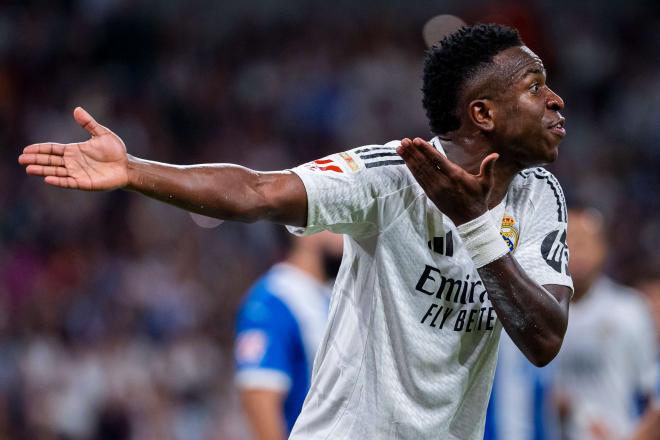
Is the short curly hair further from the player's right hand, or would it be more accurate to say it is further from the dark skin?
the player's right hand

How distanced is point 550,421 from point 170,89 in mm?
Result: 8859

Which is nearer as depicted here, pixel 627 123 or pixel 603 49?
pixel 627 123

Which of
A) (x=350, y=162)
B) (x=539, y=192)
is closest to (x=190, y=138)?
(x=539, y=192)

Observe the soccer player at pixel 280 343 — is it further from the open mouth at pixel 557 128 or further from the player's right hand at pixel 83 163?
the player's right hand at pixel 83 163

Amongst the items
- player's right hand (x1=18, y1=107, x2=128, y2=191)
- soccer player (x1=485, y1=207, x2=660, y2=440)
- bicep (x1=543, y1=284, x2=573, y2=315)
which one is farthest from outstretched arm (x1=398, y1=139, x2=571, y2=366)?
soccer player (x1=485, y1=207, x2=660, y2=440)

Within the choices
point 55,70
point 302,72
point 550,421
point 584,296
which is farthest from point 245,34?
point 550,421

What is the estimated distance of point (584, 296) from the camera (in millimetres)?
7145

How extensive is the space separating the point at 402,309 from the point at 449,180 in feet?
1.58

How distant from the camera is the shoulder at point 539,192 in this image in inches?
140

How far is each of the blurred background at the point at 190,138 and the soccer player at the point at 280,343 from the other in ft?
12.8

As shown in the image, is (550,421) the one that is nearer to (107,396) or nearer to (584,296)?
(584,296)

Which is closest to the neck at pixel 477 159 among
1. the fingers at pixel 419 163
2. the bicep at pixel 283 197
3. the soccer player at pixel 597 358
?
the fingers at pixel 419 163

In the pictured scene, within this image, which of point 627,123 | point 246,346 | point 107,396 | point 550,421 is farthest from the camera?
point 627,123

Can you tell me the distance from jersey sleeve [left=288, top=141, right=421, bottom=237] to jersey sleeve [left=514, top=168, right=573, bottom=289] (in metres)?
0.46
